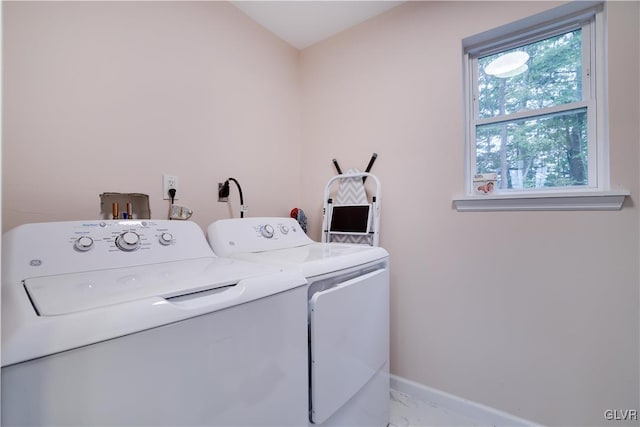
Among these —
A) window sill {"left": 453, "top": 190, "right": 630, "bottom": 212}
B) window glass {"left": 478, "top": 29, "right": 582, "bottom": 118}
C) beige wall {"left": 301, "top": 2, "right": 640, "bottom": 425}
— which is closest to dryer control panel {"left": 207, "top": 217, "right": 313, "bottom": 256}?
beige wall {"left": 301, "top": 2, "right": 640, "bottom": 425}

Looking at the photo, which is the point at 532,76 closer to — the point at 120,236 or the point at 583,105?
the point at 583,105

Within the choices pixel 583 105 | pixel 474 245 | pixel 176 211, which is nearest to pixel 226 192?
pixel 176 211

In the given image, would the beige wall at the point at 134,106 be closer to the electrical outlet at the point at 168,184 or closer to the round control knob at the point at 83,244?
the electrical outlet at the point at 168,184

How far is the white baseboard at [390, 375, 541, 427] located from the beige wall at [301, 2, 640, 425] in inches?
1.5

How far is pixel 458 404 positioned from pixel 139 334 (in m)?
1.66

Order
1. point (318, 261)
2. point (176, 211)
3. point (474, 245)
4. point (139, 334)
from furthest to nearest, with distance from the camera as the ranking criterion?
point (474, 245), point (176, 211), point (318, 261), point (139, 334)

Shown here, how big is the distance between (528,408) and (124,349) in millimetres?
1760

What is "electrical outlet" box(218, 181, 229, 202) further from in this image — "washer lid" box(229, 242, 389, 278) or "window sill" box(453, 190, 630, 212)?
"window sill" box(453, 190, 630, 212)

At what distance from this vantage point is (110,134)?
48.9 inches

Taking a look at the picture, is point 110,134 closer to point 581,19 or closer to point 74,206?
point 74,206

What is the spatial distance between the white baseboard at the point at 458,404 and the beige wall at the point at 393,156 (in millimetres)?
43

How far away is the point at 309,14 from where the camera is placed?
1.83m

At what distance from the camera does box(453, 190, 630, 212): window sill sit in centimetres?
121

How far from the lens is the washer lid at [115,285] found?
1.94 feet
